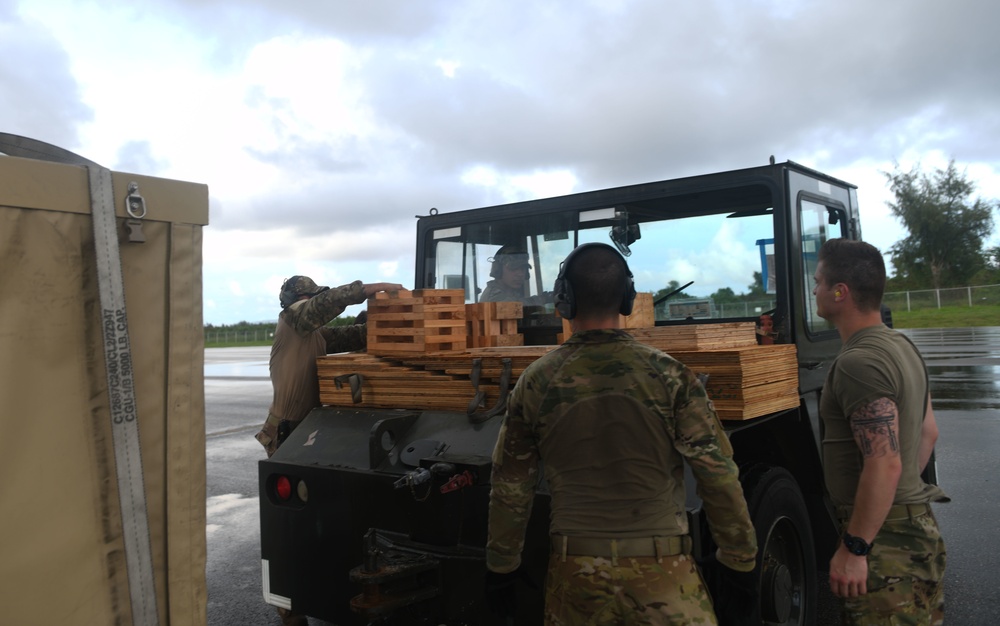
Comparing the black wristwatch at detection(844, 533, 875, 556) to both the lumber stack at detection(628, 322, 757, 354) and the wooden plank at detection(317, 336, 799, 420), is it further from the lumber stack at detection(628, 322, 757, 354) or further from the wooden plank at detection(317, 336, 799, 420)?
the lumber stack at detection(628, 322, 757, 354)

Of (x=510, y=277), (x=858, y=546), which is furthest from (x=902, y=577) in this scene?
(x=510, y=277)

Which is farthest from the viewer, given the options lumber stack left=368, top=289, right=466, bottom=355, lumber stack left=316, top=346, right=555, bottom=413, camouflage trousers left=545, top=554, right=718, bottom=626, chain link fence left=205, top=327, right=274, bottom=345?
chain link fence left=205, top=327, right=274, bottom=345

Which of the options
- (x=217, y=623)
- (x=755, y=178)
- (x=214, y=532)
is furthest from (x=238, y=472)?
(x=755, y=178)

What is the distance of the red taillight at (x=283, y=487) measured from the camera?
3.69 meters

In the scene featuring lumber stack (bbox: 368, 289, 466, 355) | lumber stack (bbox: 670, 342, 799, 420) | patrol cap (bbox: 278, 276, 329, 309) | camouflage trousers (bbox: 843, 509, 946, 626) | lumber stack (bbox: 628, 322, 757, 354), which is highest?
patrol cap (bbox: 278, 276, 329, 309)

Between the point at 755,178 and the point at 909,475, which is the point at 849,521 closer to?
the point at 909,475

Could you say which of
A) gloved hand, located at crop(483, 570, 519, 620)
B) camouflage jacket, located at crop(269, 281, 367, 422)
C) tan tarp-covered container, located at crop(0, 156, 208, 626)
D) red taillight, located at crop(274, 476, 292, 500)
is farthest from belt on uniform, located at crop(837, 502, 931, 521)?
camouflage jacket, located at crop(269, 281, 367, 422)

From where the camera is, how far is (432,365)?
3.83m

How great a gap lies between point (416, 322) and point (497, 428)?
0.83 m

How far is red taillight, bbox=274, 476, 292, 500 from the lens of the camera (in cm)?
369

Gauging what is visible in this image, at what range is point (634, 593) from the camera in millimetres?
2350

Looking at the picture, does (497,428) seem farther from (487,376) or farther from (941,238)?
(941,238)

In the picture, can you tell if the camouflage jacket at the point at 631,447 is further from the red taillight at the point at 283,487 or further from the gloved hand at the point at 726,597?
the red taillight at the point at 283,487

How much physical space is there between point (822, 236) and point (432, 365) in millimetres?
2415
